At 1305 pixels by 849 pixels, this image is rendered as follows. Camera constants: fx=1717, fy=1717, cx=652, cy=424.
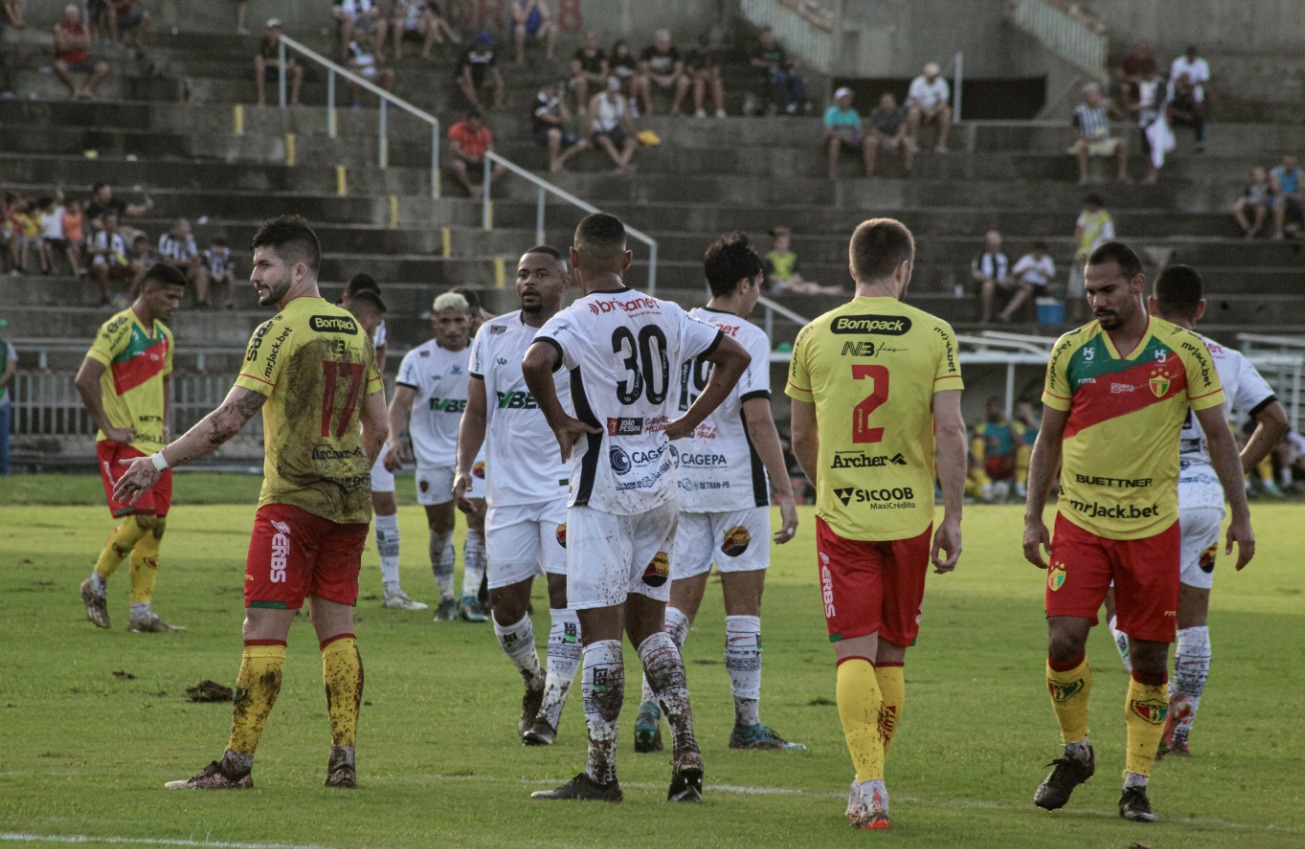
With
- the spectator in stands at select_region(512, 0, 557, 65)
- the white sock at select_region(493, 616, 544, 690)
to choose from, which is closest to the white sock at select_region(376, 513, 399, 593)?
the white sock at select_region(493, 616, 544, 690)

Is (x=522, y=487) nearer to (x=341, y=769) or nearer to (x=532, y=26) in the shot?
(x=341, y=769)

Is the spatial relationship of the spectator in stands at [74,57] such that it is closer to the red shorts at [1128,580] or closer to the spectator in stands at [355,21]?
the spectator in stands at [355,21]

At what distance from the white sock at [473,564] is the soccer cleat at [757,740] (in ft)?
16.9

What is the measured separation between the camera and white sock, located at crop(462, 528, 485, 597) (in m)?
13.6

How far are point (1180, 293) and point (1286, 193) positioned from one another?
29.6 metres

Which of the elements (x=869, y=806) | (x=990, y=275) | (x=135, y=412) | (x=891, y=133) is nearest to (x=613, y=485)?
(x=869, y=806)

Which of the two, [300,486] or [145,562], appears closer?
[300,486]

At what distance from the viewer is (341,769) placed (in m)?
7.17

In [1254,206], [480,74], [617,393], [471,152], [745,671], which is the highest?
[480,74]

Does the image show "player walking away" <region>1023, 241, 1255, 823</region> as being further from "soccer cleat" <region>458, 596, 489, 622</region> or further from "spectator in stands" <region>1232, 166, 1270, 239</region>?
"spectator in stands" <region>1232, 166, 1270, 239</region>

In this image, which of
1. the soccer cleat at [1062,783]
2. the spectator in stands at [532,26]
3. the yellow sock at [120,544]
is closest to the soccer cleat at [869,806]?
the soccer cleat at [1062,783]

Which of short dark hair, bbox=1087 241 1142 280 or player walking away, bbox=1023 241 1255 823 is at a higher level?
short dark hair, bbox=1087 241 1142 280

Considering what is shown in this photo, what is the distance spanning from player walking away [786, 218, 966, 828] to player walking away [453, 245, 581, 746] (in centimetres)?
196

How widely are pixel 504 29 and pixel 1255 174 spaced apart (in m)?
17.1
